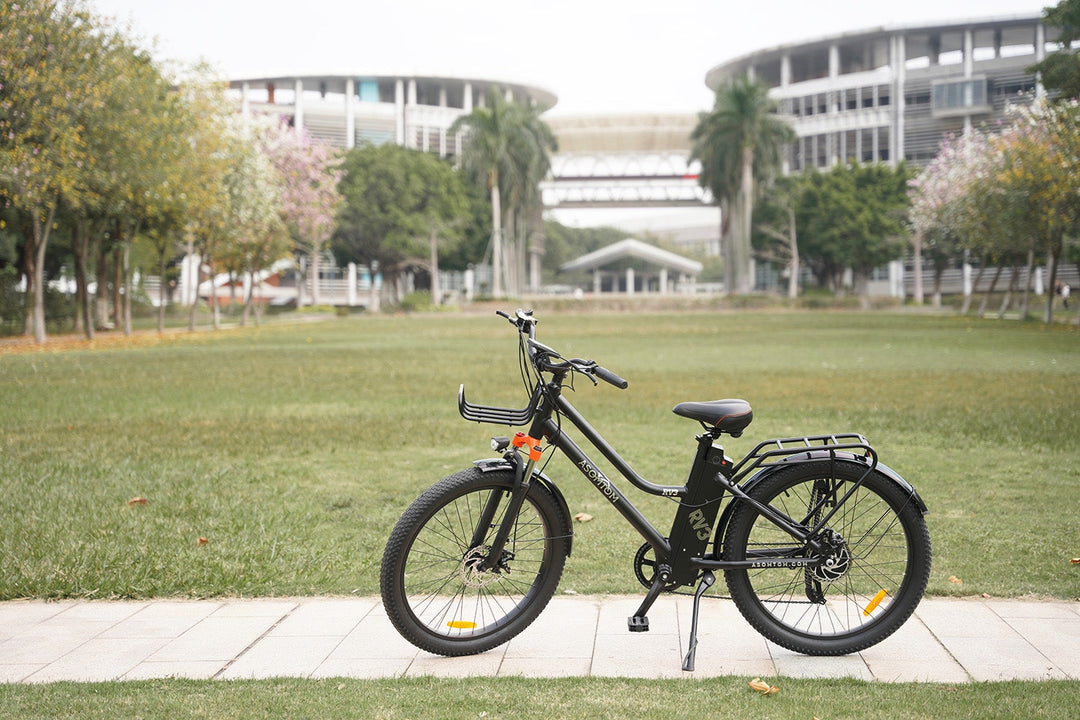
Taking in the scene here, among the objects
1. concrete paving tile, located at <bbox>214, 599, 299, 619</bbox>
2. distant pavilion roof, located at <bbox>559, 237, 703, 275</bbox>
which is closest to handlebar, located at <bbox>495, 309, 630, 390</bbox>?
concrete paving tile, located at <bbox>214, 599, 299, 619</bbox>

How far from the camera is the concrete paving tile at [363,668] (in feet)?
13.0

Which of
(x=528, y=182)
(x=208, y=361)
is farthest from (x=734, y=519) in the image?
(x=528, y=182)

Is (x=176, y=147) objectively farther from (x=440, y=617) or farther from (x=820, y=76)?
(x=820, y=76)

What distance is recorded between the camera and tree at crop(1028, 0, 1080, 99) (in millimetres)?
30125

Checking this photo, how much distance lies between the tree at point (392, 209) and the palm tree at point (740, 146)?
18.0m

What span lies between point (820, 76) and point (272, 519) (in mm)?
92405

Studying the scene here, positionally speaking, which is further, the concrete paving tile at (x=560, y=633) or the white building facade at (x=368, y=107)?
the white building facade at (x=368, y=107)

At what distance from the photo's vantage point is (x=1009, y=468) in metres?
8.53

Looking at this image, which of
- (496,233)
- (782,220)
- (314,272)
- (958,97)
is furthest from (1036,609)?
(958,97)

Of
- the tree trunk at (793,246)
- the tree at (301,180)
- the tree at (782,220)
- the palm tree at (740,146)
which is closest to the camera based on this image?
the tree at (301,180)

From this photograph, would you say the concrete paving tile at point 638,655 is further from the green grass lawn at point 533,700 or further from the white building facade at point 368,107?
the white building facade at point 368,107

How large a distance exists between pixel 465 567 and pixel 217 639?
1.20m

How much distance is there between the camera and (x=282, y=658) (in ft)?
13.7

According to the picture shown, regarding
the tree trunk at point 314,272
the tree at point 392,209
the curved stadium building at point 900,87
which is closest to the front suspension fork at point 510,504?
the tree trunk at point 314,272
